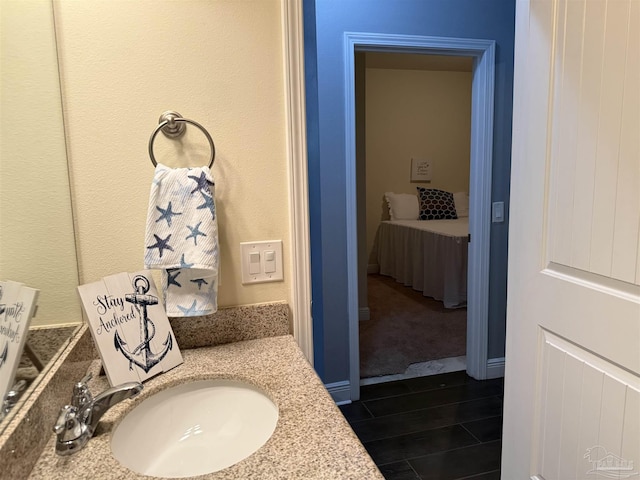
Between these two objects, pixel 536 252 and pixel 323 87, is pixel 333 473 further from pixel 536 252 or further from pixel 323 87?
pixel 323 87

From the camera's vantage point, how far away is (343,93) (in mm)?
2186

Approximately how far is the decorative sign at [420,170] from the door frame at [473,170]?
343 cm

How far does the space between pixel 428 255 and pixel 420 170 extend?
1.80 m

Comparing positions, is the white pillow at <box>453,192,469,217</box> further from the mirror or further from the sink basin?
the mirror

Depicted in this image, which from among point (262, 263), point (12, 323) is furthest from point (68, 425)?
point (262, 263)

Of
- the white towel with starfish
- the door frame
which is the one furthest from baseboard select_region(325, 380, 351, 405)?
the white towel with starfish

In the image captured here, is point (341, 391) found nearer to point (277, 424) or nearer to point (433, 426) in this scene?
point (433, 426)

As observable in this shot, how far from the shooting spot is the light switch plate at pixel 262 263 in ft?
3.60

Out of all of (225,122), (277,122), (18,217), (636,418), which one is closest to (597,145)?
(636,418)

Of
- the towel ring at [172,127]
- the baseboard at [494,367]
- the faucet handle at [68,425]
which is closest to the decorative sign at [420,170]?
the baseboard at [494,367]

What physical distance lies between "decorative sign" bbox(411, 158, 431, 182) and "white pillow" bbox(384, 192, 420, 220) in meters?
0.39

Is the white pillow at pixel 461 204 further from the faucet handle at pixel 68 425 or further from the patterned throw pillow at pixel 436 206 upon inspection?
the faucet handle at pixel 68 425

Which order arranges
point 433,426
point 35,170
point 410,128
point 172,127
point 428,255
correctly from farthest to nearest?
point 410,128 < point 428,255 < point 433,426 < point 172,127 < point 35,170

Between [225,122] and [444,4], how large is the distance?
1820 millimetres
